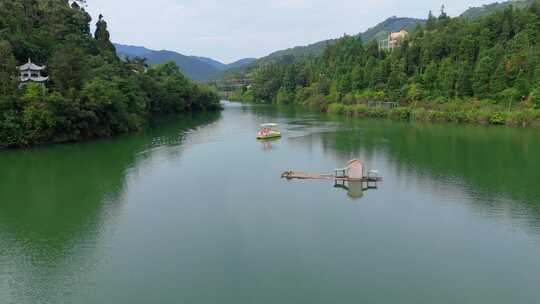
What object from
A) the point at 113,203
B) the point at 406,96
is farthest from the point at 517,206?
the point at 406,96

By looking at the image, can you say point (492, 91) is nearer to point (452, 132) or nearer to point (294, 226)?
point (452, 132)

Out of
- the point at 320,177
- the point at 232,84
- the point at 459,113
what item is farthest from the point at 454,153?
the point at 232,84

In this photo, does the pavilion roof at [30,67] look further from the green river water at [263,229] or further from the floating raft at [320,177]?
the floating raft at [320,177]

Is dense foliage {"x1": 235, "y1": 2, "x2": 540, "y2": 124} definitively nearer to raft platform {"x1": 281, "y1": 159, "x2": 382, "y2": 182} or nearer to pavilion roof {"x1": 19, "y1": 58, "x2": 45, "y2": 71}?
raft platform {"x1": 281, "y1": 159, "x2": 382, "y2": 182}

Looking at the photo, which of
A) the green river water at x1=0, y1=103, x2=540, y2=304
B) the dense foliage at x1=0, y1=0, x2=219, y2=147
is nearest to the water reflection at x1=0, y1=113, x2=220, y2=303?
the green river water at x1=0, y1=103, x2=540, y2=304

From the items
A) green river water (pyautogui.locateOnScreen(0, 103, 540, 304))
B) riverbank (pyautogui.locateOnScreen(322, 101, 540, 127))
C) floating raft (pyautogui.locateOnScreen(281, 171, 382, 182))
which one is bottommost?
green river water (pyautogui.locateOnScreen(0, 103, 540, 304))

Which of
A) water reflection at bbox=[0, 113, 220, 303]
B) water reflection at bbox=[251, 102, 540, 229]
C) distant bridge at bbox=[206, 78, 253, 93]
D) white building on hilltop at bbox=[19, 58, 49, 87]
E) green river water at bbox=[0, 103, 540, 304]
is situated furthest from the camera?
distant bridge at bbox=[206, 78, 253, 93]

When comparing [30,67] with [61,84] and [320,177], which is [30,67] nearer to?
[61,84]
